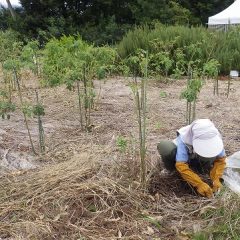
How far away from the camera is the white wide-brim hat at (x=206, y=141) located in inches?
114

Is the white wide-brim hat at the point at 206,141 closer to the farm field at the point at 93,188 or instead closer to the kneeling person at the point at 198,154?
the kneeling person at the point at 198,154

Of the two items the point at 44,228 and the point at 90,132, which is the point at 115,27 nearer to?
the point at 90,132

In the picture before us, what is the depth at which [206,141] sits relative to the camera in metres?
2.91

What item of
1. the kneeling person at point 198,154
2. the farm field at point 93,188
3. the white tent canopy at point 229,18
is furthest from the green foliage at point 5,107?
the white tent canopy at point 229,18

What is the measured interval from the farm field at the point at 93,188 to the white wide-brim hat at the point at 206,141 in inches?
11.3

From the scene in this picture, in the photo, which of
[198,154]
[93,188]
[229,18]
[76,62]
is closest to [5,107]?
[76,62]

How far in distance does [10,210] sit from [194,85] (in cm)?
169

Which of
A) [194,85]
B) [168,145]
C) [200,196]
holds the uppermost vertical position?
[194,85]

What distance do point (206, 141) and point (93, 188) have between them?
74 centimetres

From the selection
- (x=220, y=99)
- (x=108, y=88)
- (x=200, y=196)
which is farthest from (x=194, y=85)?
(x=108, y=88)

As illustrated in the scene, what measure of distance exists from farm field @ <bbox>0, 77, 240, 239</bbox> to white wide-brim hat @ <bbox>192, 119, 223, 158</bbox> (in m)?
0.29

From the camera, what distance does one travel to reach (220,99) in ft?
19.1

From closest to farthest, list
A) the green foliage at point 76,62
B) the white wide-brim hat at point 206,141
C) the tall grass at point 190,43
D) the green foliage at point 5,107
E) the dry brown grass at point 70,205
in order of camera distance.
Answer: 1. the dry brown grass at point 70,205
2. the white wide-brim hat at point 206,141
3. the green foliage at point 5,107
4. the green foliage at point 76,62
5. the tall grass at point 190,43

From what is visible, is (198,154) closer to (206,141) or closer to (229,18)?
(206,141)
